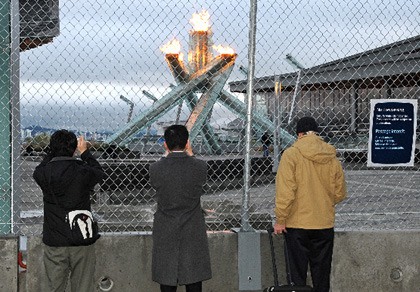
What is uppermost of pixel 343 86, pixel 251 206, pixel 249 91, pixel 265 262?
pixel 343 86

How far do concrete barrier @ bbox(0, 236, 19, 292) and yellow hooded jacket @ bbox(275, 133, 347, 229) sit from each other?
235cm

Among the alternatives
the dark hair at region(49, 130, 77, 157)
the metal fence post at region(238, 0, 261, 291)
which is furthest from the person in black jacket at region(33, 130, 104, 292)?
the metal fence post at region(238, 0, 261, 291)

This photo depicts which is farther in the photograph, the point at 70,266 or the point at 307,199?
the point at 307,199

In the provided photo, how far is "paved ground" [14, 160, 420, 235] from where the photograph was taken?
23.3 feet

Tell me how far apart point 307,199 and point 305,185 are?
11cm

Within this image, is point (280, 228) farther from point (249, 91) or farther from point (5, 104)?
point (5, 104)

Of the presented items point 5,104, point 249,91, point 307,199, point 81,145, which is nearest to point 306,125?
point 307,199

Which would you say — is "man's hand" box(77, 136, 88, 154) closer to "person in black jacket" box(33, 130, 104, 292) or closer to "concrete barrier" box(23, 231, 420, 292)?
"person in black jacket" box(33, 130, 104, 292)

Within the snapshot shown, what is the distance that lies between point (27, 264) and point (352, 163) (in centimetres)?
2171

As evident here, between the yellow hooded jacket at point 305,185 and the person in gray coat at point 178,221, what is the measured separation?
0.76m

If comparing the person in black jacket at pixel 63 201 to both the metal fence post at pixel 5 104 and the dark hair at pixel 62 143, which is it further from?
the metal fence post at pixel 5 104

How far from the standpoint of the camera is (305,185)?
5.45 meters

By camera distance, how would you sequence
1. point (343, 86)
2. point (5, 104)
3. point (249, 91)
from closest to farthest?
1. point (249, 91)
2. point (5, 104)
3. point (343, 86)

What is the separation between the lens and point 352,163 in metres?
→ 26.5
